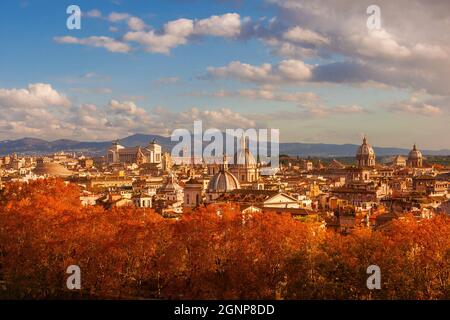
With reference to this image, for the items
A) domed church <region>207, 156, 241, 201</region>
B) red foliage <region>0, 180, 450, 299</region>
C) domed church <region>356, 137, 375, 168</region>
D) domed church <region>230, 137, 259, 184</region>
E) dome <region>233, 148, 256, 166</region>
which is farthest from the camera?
domed church <region>356, 137, 375, 168</region>

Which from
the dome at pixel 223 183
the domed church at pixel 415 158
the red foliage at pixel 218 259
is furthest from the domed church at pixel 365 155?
the red foliage at pixel 218 259

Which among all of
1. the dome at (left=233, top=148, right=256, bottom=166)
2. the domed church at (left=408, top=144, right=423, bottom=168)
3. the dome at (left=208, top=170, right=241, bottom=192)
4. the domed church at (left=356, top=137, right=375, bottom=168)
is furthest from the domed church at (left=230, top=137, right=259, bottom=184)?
the domed church at (left=408, top=144, right=423, bottom=168)

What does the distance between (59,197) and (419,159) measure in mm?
142347

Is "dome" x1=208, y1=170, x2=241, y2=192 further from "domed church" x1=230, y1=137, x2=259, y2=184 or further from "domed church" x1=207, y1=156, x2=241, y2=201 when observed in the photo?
"domed church" x1=230, y1=137, x2=259, y2=184

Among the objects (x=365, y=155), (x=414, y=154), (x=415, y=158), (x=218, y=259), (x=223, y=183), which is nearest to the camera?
(x=218, y=259)

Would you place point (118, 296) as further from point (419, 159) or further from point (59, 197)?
point (419, 159)

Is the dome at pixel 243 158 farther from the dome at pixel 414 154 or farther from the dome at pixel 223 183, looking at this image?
the dome at pixel 414 154

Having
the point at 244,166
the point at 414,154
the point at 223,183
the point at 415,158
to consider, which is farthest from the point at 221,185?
the point at 414,154

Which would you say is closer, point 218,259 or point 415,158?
point 218,259

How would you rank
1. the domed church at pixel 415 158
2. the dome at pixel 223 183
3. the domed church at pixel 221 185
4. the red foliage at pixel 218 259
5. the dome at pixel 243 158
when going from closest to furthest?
the red foliage at pixel 218 259 → the domed church at pixel 221 185 → the dome at pixel 223 183 → the dome at pixel 243 158 → the domed church at pixel 415 158

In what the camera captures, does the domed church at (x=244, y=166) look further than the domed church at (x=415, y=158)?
No

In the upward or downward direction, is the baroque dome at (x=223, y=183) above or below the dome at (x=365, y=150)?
below

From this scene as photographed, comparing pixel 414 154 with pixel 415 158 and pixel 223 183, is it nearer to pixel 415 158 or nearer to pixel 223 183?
pixel 415 158
